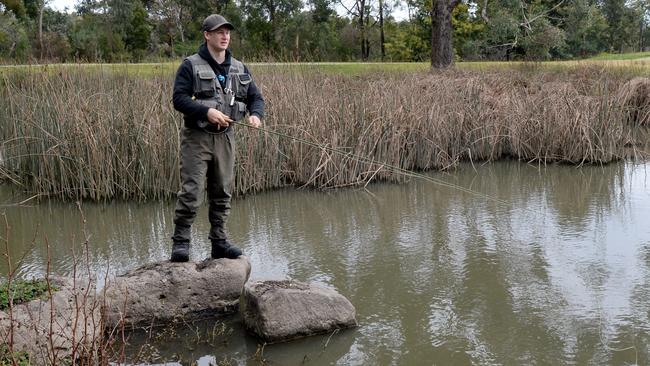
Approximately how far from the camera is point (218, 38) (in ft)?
14.1

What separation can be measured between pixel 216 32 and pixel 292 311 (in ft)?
5.65

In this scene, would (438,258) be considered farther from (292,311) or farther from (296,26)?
(296,26)

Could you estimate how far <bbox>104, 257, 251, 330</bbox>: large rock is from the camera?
4148 millimetres

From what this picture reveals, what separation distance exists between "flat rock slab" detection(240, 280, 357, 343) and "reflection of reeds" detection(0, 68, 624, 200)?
3324mm

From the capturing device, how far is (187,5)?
34.8m

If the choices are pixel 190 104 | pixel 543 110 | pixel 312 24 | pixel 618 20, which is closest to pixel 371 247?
pixel 190 104

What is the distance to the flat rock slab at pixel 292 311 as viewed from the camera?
3.90 metres

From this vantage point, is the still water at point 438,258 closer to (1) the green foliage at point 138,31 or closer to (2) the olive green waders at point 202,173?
(2) the olive green waders at point 202,173

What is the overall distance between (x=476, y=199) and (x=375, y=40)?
101ft

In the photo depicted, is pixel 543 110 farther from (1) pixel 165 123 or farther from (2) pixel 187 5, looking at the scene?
(2) pixel 187 5

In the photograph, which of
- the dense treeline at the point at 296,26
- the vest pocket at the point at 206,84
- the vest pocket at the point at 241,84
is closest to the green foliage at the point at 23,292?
the vest pocket at the point at 206,84

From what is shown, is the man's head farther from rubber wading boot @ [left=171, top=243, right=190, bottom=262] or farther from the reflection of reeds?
the reflection of reeds

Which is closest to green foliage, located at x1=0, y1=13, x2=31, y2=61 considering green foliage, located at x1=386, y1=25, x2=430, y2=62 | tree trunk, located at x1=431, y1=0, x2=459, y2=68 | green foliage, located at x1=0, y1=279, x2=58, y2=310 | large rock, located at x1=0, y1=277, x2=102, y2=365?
tree trunk, located at x1=431, y1=0, x2=459, y2=68

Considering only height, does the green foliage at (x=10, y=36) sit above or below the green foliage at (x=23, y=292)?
above
